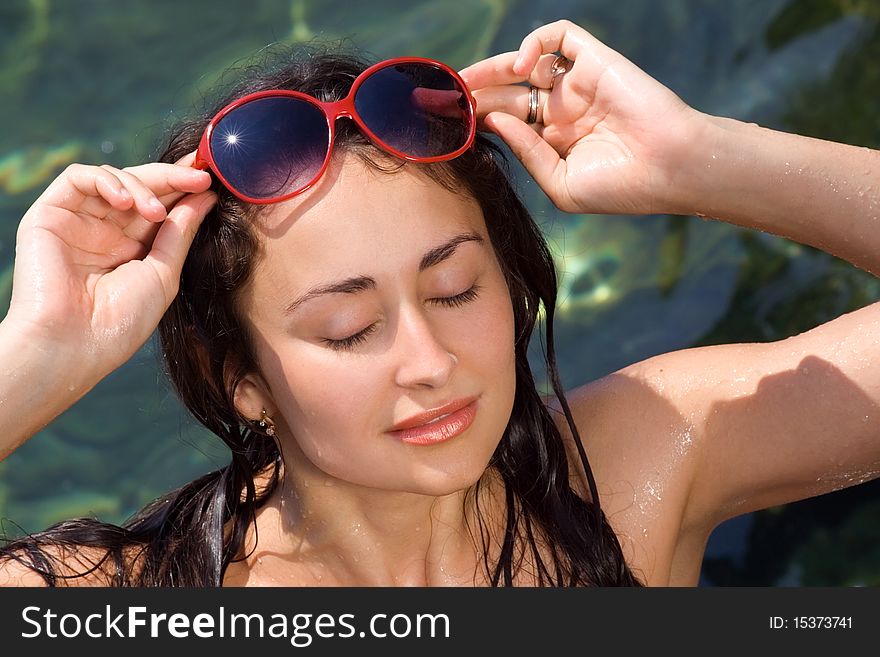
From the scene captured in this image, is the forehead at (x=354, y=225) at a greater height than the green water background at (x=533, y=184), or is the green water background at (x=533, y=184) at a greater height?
the green water background at (x=533, y=184)

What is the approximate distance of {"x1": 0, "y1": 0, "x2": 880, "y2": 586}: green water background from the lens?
4.87 metres

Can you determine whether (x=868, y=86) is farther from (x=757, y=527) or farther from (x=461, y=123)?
(x=461, y=123)

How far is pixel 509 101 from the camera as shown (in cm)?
301

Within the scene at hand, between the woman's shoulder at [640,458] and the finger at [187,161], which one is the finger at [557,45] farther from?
the woman's shoulder at [640,458]

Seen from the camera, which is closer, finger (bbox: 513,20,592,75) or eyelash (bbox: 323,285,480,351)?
eyelash (bbox: 323,285,480,351)

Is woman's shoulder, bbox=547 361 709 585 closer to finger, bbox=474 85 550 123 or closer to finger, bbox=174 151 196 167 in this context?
finger, bbox=474 85 550 123

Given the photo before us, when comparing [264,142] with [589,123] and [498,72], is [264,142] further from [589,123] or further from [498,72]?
[589,123]

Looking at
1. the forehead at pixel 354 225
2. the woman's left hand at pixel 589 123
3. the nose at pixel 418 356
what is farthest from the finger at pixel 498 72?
the nose at pixel 418 356

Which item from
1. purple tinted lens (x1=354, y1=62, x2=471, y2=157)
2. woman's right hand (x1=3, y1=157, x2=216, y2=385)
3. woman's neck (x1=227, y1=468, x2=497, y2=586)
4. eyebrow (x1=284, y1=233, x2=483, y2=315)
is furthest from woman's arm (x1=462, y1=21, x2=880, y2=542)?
woman's right hand (x1=3, y1=157, x2=216, y2=385)

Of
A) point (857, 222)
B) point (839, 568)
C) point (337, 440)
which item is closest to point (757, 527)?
point (839, 568)

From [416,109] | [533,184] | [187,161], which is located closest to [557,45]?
[416,109]

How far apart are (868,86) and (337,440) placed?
11.6 feet

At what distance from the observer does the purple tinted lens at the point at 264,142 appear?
8.75 feet

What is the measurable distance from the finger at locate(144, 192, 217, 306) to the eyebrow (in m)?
0.27
